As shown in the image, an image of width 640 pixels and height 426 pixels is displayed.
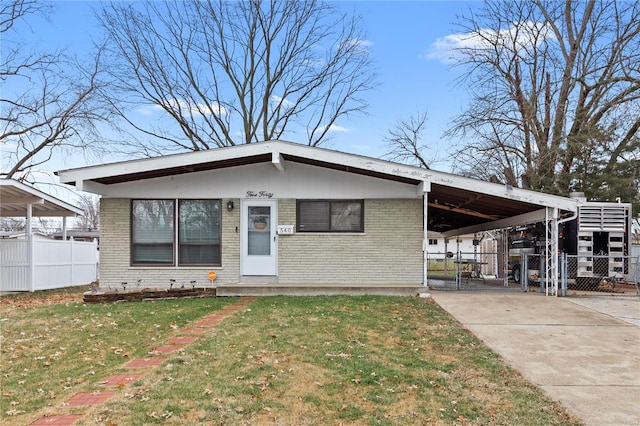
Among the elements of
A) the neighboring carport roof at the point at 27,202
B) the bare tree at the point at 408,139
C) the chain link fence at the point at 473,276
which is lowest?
the chain link fence at the point at 473,276

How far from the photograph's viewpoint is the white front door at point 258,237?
1162 centimetres

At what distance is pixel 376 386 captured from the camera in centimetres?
459

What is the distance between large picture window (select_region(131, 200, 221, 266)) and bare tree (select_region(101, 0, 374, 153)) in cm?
1559

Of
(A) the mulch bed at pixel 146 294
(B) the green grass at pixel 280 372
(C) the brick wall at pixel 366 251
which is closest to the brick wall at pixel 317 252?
(C) the brick wall at pixel 366 251

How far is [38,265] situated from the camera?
1446cm

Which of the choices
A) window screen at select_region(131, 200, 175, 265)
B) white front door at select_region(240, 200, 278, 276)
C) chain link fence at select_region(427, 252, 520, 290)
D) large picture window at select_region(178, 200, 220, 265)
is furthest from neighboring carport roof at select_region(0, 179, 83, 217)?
chain link fence at select_region(427, 252, 520, 290)

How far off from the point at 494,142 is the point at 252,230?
15.8 meters

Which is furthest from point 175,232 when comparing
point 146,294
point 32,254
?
point 32,254

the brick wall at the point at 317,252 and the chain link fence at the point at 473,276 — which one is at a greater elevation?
the brick wall at the point at 317,252

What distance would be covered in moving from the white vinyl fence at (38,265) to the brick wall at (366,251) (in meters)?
8.36

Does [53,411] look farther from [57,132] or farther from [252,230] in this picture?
[57,132]

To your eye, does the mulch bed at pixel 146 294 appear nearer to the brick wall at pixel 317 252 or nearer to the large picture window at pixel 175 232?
the brick wall at pixel 317 252

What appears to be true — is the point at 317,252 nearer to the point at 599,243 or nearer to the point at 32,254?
the point at 599,243

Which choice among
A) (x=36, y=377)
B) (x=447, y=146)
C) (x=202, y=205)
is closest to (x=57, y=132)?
(x=202, y=205)
